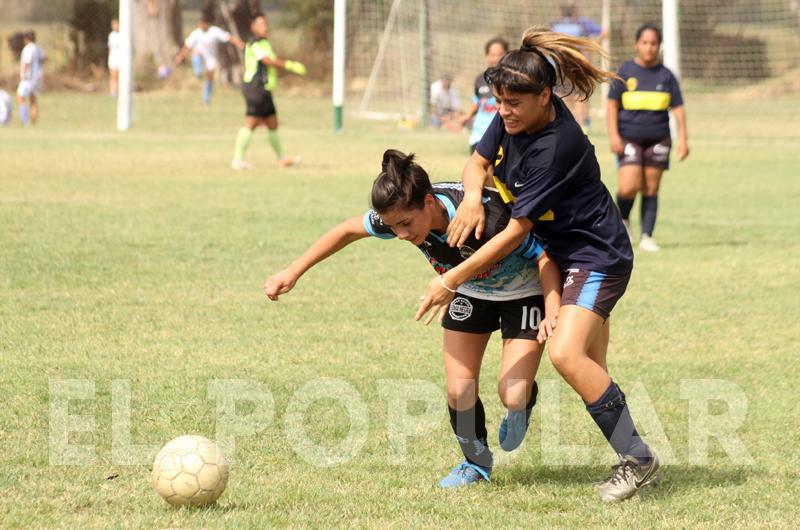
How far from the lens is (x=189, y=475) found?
438 cm

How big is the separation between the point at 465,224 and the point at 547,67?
0.65 m

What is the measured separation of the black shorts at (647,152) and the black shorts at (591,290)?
6.50 metres

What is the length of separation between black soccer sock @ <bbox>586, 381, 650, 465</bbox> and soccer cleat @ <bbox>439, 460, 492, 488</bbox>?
1.84 ft

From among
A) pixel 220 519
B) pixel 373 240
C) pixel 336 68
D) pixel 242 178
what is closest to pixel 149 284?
pixel 373 240

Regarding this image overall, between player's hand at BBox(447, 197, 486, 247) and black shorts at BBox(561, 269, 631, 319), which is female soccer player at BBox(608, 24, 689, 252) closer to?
black shorts at BBox(561, 269, 631, 319)

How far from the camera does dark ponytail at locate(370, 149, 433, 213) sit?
437cm

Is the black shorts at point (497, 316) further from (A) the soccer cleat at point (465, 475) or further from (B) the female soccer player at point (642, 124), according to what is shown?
(B) the female soccer player at point (642, 124)

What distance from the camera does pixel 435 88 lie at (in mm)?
25188

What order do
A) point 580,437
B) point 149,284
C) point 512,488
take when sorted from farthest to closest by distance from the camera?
point 149,284, point 580,437, point 512,488

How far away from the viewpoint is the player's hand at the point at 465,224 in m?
4.48

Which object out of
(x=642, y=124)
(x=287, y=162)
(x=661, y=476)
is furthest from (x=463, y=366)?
(x=287, y=162)

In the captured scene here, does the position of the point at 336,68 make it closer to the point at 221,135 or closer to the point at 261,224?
the point at 221,135

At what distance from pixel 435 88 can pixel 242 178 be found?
994 cm

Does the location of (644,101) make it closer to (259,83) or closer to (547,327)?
(547,327)
